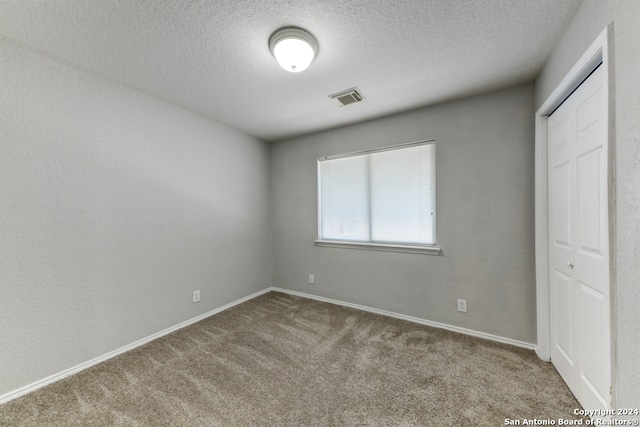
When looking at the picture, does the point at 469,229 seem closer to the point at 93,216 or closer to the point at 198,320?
the point at 198,320

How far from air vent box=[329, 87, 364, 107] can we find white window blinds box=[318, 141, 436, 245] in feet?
2.41

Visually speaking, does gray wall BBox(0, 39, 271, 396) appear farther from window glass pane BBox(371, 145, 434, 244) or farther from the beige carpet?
window glass pane BBox(371, 145, 434, 244)

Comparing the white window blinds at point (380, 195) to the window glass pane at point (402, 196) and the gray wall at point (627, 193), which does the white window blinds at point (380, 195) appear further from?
the gray wall at point (627, 193)

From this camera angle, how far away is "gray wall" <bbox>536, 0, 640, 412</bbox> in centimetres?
95

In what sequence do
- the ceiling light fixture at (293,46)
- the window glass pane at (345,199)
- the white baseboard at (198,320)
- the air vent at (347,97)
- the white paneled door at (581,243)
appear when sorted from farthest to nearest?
the window glass pane at (345,199) < the air vent at (347,97) < the white baseboard at (198,320) < the ceiling light fixture at (293,46) < the white paneled door at (581,243)

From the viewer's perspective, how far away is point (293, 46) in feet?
5.18

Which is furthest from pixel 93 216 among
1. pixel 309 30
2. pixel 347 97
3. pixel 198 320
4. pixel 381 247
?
pixel 381 247

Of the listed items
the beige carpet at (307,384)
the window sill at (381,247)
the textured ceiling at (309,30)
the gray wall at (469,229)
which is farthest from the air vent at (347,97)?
the beige carpet at (307,384)

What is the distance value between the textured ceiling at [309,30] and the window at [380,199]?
714mm

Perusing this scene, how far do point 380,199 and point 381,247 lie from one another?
1.97 ft

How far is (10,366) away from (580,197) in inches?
153

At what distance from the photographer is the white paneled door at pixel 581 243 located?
4.11 feet

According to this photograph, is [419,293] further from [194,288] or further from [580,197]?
[194,288]

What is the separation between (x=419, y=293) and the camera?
2672mm
